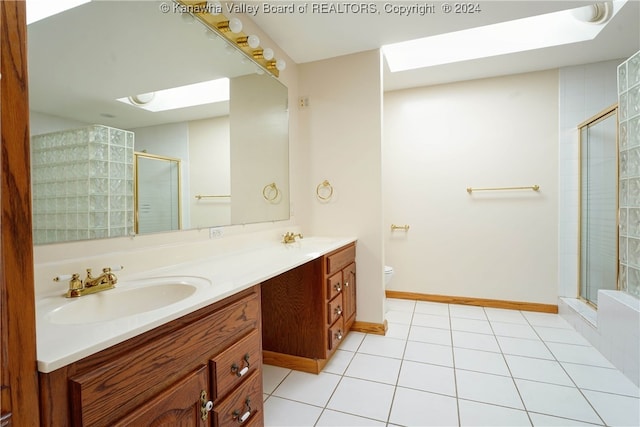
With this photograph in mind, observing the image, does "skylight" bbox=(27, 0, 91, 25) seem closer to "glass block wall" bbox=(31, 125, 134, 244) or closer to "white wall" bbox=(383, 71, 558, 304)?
"glass block wall" bbox=(31, 125, 134, 244)

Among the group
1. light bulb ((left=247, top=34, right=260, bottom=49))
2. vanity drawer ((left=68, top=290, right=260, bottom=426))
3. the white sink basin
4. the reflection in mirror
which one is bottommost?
vanity drawer ((left=68, top=290, right=260, bottom=426))

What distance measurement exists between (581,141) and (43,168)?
12.0 ft

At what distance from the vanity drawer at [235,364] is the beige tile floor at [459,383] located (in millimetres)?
547

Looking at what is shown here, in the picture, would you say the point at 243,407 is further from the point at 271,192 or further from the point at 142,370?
the point at 271,192

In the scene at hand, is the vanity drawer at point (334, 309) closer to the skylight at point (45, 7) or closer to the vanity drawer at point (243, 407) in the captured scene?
the vanity drawer at point (243, 407)

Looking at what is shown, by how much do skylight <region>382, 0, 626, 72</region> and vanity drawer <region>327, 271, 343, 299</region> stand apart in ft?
6.35

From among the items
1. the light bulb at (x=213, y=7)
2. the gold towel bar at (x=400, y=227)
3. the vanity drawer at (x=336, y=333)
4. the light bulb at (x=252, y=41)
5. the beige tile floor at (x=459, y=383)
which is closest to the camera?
the beige tile floor at (x=459, y=383)

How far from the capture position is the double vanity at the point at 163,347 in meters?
0.58

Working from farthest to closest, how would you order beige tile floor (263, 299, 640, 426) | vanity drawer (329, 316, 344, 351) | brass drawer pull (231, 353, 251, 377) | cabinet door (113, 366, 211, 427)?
vanity drawer (329, 316, 344, 351) < beige tile floor (263, 299, 640, 426) < brass drawer pull (231, 353, 251, 377) < cabinet door (113, 366, 211, 427)

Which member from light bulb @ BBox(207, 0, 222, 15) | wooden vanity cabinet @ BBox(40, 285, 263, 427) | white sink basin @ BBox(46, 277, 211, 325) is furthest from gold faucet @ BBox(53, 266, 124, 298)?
light bulb @ BBox(207, 0, 222, 15)

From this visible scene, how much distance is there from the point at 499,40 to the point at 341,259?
2257 mm

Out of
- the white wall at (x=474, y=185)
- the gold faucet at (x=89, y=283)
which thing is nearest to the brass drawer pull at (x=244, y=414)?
the gold faucet at (x=89, y=283)

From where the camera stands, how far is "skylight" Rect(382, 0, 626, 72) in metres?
2.29

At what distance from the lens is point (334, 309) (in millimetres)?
1954
